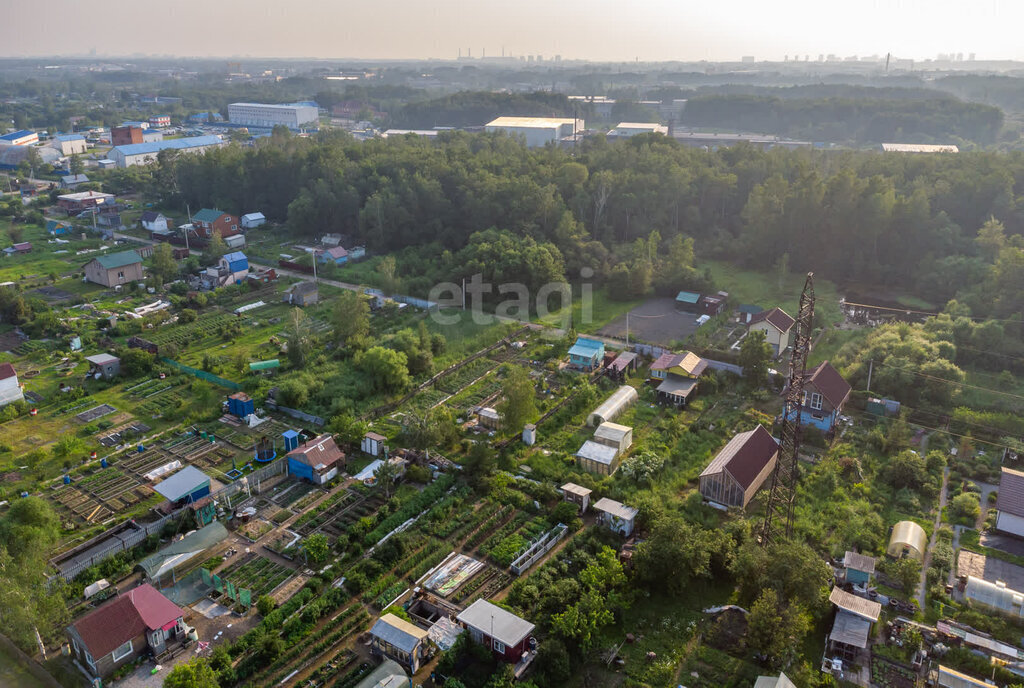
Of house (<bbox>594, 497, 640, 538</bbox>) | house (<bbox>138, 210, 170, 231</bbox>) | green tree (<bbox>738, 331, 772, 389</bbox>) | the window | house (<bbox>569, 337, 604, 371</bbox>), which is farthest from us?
house (<bbox>138, 210, 170, 231</bbox>)

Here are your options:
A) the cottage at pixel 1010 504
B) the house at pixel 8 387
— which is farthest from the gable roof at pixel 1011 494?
the house at pixel 8 387

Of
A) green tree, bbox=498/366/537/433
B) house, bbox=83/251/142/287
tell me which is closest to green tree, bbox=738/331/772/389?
green tree, bbox=498/366/537/433

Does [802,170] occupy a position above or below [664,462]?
above

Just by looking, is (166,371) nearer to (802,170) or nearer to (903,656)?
(903,656)

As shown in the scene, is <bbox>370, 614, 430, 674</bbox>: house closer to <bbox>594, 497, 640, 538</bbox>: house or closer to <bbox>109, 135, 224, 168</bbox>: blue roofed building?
<bbox>594, 497, 640, 538</bbox>: house

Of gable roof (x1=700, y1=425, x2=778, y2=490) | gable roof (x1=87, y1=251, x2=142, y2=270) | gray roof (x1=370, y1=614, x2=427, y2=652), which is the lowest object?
gray roof (x1=370, y1=614, x2=427, y2=652)

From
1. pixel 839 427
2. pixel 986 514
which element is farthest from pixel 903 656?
pixel 839 427
